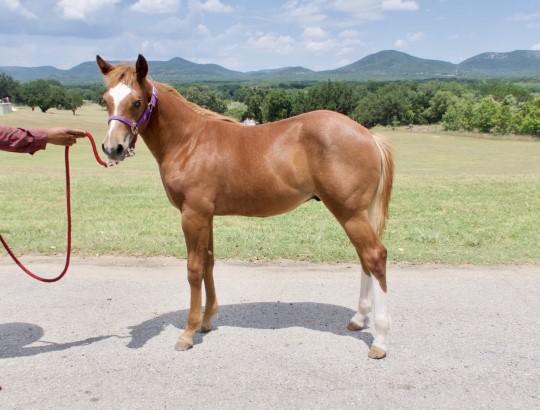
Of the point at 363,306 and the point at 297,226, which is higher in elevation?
the point at 363,306

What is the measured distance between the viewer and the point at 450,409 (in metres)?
3.52

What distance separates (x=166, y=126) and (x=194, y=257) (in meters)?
1.34

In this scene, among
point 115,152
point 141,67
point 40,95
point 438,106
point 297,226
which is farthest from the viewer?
point 438,106

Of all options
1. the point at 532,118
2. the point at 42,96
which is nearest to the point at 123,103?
the point at 532,118

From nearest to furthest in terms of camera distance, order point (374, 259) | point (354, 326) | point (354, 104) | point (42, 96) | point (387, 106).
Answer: point (374, 259) → point (354, 326) → point (42, 96) → point (387, 106) → point (354, 104)

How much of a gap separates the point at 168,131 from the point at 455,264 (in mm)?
4469

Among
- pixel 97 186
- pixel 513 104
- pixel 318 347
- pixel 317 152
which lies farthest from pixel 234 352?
pixel 513 104

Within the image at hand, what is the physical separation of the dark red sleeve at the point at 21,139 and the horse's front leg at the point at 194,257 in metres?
1.43

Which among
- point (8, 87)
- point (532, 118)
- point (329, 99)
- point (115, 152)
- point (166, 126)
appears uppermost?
point (8, 87)

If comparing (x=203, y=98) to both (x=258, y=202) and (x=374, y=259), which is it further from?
(x=374, y=259)

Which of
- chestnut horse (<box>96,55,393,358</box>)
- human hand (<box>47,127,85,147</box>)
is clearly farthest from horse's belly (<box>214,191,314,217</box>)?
human hand (<box>47,127,85,147</box>)

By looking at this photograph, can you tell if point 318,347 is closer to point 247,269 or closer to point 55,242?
point 247,269

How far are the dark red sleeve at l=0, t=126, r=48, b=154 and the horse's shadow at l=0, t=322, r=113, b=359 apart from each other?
6.20 feet

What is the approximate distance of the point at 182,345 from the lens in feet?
15.0
